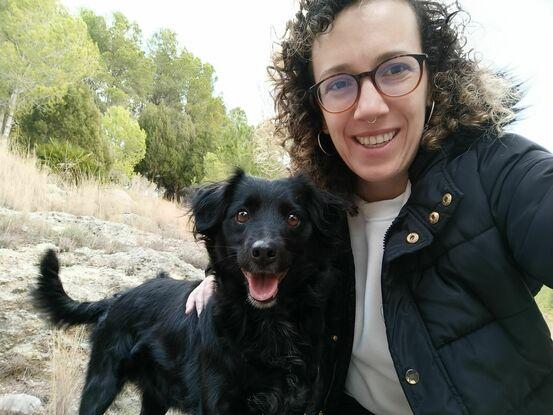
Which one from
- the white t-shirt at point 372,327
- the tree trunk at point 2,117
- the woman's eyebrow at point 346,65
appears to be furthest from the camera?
the tree trunk at point 2,117

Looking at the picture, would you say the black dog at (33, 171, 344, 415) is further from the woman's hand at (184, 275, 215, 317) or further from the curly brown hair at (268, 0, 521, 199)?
the curly brown hair at (268, 0, 521, 199)

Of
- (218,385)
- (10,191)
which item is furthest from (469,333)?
(10,191)

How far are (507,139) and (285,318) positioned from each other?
135 cm

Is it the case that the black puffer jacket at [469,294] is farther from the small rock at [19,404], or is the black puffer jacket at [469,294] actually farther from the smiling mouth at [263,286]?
the small rock at [19,404]

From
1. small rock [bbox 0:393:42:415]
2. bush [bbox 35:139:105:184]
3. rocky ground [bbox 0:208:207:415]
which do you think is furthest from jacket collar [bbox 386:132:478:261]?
bush [bbox 35:139:105:184]

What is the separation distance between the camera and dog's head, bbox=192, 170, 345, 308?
2203mm

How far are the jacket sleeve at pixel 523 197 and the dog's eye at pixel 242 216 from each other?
3.81 feet

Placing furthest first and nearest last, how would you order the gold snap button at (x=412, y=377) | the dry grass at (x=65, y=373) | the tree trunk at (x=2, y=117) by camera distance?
1. the tree trunk at (x=2, y=117)
2. the dry grass at (x=65, y=373)
3. the gold snap button at (x=412, y=377)

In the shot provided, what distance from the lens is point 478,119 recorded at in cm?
188

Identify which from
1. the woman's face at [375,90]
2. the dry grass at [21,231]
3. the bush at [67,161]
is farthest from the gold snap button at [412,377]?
the bush at [67,161]

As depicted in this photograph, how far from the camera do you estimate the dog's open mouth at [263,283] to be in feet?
7.29

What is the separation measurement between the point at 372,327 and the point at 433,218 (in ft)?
2.24

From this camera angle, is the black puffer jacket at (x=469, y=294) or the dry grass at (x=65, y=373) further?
the dry grass at (x=65, y=373)

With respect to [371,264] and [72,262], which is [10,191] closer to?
[72,262]
